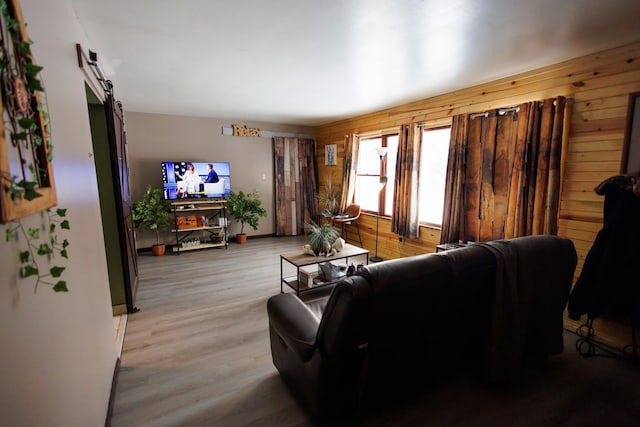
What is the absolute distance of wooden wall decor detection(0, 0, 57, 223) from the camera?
0.67 metres

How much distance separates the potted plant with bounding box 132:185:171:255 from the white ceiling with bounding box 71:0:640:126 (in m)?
1.78

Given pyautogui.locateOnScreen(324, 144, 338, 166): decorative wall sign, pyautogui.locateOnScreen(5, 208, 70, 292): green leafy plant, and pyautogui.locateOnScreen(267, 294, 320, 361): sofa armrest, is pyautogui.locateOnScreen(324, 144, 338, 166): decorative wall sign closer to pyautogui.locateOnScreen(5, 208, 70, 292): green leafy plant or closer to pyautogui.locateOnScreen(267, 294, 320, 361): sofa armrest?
pyautogui.locateOnScreen(267, 294, 320, 361): sofa armrest

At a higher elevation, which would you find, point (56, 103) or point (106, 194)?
point (56, 103)

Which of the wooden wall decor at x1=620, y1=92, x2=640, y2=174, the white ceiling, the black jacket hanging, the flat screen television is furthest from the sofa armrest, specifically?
the flat screen television

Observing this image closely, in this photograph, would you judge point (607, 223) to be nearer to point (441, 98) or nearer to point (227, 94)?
point (441, 98)

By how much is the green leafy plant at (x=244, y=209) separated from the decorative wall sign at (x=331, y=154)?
1644mm

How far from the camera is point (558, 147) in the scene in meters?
2.62

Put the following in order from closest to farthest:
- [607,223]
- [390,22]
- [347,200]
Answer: [390,22] → [607,223] → [347,200]

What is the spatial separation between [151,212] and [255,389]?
12.5ft

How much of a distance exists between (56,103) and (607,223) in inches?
136

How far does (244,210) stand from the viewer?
5.52m

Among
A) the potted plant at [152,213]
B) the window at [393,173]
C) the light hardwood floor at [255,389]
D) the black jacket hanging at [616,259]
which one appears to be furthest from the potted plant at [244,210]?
the black jacket hanging at [616,259]

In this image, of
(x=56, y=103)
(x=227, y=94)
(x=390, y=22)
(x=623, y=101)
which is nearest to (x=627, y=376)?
(x=623, y=101)

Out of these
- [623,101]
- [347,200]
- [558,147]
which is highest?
[623,101]
